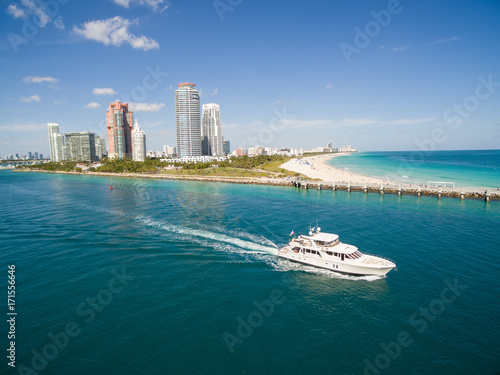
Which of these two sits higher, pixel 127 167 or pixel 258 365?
pixel 127 167

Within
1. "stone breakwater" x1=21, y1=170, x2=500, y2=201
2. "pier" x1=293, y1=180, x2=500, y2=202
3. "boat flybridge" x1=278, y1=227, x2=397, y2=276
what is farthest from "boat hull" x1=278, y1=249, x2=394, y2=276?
"stone breakwater" x1=21, y1=170, x2=500, y2=201

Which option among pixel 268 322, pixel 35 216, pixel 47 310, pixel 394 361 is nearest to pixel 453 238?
pixel 394 361

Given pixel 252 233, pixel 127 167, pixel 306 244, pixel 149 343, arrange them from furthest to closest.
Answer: pixel 127 167 → pixel 252 233 → pixel 306 244 → pixel 149 343

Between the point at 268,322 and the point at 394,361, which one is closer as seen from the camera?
the point at 394,361

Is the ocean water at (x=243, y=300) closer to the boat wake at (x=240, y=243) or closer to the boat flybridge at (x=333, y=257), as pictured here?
the boat wake at (x=240, y=243)

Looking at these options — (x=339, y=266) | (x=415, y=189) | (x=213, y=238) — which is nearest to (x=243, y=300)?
(x=339, y=266)

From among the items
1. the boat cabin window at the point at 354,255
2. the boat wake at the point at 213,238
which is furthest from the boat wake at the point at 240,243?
the boat cabin window at the point at 354,255

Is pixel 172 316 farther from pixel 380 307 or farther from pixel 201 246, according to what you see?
pixel 380 307

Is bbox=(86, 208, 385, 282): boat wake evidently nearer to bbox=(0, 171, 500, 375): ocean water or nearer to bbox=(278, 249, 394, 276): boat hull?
bbox=(0, 171, 500, 375): ocean water
